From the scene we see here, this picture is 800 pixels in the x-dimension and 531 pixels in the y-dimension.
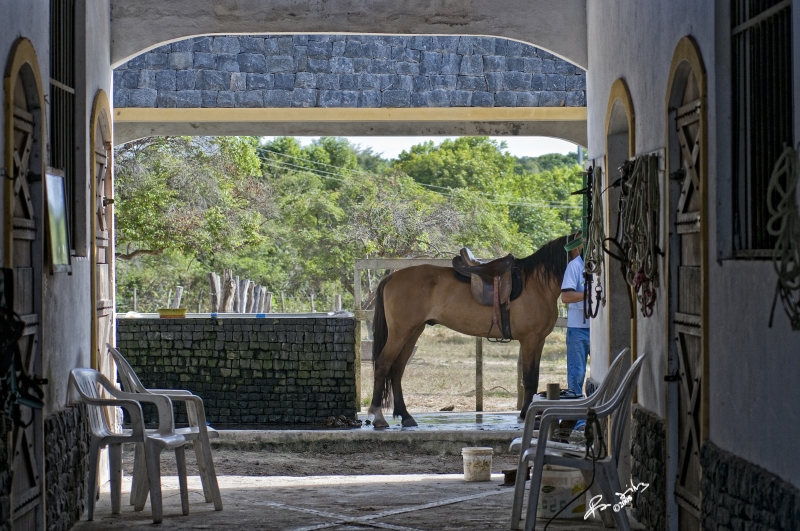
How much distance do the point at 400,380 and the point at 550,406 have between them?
4398 millimetres

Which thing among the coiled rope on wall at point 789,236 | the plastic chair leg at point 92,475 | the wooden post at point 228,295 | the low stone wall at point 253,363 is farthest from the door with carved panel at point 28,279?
the wooden post at point 228,295

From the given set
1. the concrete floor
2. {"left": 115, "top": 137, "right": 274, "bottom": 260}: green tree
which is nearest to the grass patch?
{"left": 115, "top": 137, "right": 274, "bottom": 260}: green tree

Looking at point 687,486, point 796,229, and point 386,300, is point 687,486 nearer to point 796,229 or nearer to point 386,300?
point 796,229

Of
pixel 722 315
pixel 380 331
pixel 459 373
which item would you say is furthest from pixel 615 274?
pixel 459 373

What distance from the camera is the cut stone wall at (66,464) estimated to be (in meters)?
5.00

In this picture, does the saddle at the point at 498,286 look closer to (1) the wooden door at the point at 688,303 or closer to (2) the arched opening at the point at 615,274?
(2) the arched opening at the point at 615,274

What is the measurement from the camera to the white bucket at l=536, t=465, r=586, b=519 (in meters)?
5.61

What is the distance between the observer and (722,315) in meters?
4.05

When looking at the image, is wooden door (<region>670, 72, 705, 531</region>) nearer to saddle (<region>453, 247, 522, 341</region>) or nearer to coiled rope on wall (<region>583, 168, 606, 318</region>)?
coiled rope on wall (<region>583, 168, 606, 318</region>)

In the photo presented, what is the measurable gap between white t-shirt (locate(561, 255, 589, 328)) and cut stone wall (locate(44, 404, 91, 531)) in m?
4.50

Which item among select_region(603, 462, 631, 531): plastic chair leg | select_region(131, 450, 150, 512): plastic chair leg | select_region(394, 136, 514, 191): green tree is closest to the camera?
select_region(603, 462, 631, 531): plastic chair leg

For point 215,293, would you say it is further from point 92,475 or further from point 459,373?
point 92,475

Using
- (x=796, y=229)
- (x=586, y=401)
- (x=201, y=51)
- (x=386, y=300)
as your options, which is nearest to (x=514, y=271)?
(x=386, y=300)

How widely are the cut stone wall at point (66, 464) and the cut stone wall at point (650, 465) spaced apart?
2.82 metres
